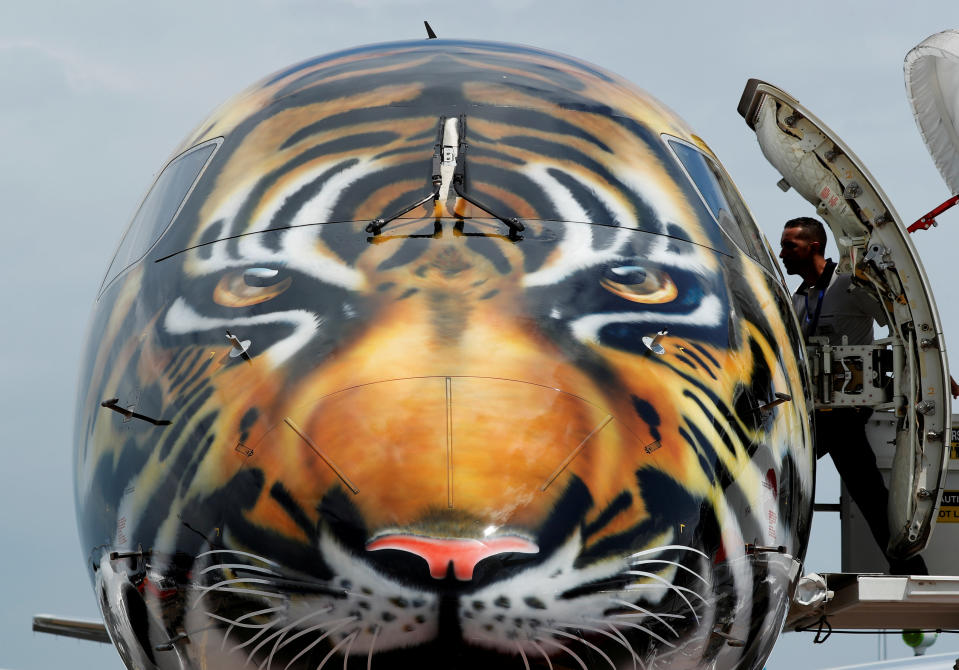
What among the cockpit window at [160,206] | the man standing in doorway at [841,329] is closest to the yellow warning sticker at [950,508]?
the man standing in doorway at [841,329]

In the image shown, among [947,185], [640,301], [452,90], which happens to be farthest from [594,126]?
[947,185]

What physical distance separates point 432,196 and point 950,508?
15.6 ft

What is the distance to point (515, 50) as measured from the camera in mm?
6652

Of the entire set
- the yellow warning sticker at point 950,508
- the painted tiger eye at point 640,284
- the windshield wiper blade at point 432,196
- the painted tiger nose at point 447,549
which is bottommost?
the yellow warning sticker at point 950,508

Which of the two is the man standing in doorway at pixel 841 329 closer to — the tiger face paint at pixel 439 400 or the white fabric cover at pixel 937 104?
the white fabric cover at pixel 937 104

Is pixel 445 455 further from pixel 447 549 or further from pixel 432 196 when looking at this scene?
pixel 432 196

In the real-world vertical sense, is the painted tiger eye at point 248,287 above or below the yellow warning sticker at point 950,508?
above

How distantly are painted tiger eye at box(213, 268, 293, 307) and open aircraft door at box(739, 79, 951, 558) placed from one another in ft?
12.5

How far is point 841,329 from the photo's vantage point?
340 inches

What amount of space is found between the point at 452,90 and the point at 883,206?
284 cm

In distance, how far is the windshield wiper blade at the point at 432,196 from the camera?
5.09 m

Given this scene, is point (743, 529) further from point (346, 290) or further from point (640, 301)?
point (346, 290)

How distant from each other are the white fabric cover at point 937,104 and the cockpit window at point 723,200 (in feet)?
10.6

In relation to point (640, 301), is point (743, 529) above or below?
below
